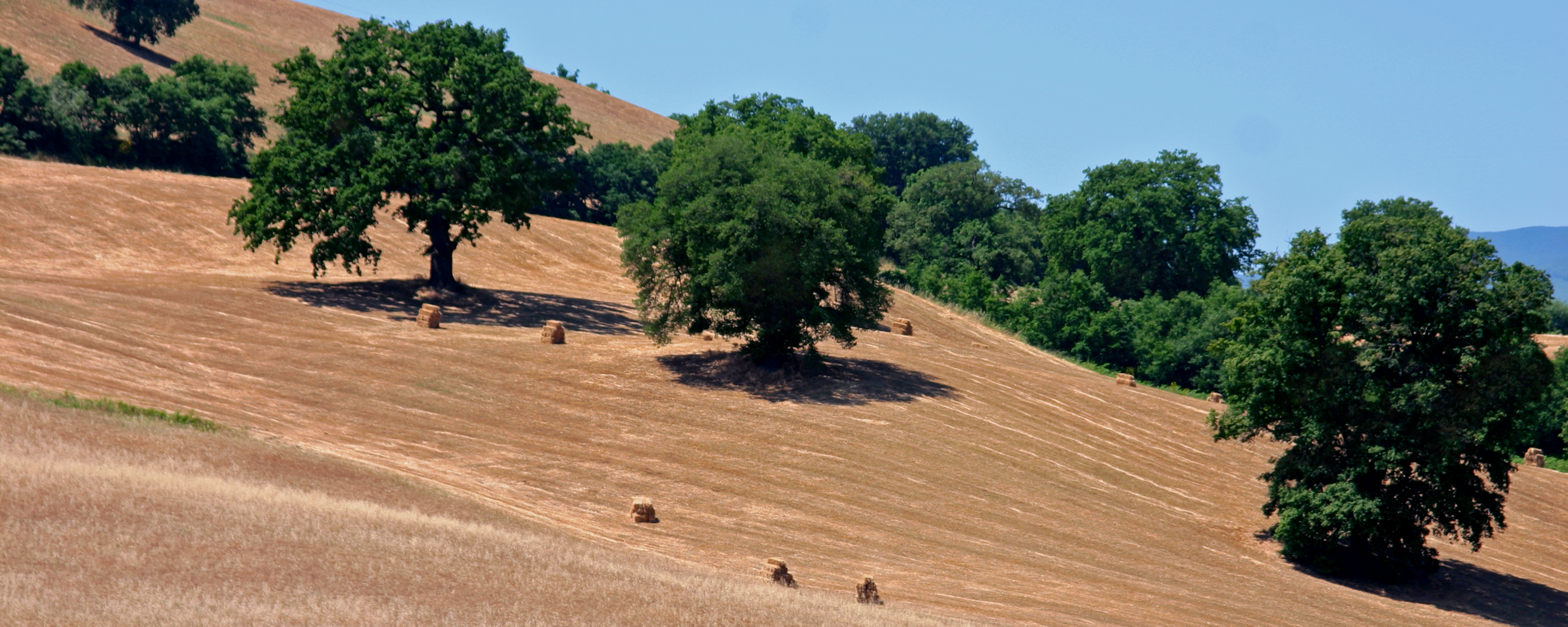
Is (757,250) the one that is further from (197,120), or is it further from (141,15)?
(141,15)

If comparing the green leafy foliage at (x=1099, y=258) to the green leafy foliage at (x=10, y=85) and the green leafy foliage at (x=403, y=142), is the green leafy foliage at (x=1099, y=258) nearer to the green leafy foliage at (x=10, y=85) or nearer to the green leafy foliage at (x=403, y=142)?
the green leafy foliage at (x=403, y=142)

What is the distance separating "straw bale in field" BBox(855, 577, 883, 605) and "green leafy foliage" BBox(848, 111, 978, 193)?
12413 centimetres

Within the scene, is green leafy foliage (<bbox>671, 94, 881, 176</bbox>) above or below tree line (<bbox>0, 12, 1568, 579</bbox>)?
above

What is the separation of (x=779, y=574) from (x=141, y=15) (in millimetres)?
86930

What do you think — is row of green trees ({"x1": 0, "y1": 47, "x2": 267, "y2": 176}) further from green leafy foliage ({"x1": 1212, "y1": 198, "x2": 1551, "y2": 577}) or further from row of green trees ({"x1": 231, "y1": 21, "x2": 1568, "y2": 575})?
green leafy foliage ({"x1": 1212, "y1": 198, "x2": 1551, "y2": 577})

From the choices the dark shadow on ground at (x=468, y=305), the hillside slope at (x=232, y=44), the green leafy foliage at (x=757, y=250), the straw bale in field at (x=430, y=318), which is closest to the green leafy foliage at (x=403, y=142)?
the dark shadow on ground at (x=468, y=305)

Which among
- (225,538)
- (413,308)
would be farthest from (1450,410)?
(413,308)

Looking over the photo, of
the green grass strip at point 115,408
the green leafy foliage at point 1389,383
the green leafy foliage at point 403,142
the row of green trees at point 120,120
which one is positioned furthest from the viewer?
the row of green trees at point 120,120

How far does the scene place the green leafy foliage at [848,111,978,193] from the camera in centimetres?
14400

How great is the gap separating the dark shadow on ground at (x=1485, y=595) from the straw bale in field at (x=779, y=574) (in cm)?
1799

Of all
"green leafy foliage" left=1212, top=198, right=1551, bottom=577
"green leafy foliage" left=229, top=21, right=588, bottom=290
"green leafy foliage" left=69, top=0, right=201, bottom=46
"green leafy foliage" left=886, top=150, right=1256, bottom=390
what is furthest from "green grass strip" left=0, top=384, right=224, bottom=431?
"green leafy foliage" left=69, top=0, right=201, bottom=46

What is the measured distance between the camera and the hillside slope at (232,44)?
80.3 metres

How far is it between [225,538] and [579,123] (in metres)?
37.8

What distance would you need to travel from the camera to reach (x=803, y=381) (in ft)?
138
